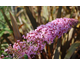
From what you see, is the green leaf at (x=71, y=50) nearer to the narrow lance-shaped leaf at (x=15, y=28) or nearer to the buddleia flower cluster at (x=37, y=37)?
the buddleia flower cluster at (x=37, y=37)

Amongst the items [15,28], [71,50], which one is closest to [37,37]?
[15,28]

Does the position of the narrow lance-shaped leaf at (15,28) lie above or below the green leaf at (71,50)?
above

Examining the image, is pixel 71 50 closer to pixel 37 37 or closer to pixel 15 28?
pixel 37 37

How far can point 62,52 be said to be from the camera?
0.99m

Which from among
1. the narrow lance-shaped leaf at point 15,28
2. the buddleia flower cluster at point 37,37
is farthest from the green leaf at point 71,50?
the narrow lance-shaped leaf at point 15,28

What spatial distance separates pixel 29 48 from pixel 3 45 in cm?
38

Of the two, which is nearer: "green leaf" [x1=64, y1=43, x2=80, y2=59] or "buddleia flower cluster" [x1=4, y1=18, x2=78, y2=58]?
"buddleia flower cluster" [x1=4, y1=18, x2=78, y2=58]

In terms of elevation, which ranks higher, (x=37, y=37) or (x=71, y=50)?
(x=37, y=37)

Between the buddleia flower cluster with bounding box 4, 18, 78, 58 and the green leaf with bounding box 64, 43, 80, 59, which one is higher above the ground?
the buddleia flower cluster with bounding box 4, 18, 78, 58

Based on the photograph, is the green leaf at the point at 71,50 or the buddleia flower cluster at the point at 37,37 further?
the green leaf at the point at 71,50

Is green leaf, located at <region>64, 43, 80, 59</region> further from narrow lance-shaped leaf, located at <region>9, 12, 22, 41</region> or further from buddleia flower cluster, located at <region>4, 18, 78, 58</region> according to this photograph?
narrow lance-shaped leaf, located at <region>9, 12, 22, 41</region>

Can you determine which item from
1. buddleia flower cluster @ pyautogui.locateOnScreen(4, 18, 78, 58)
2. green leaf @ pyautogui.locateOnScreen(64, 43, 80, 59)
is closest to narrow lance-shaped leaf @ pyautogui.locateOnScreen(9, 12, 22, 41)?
buddleia flower cluster @ pyautogui.locateOnScreen(4, 18, 78, 58)
